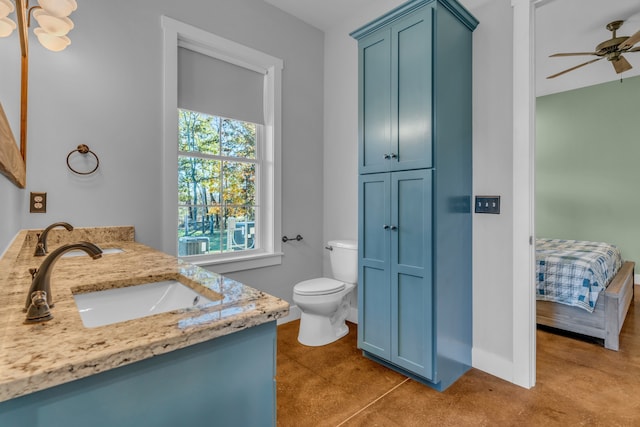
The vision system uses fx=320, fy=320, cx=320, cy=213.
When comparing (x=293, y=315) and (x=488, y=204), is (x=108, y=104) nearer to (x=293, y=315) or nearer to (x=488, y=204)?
(x=293, y=315)

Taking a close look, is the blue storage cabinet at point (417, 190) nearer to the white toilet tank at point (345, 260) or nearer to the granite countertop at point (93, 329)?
the white toilet tank at point (345, 260)

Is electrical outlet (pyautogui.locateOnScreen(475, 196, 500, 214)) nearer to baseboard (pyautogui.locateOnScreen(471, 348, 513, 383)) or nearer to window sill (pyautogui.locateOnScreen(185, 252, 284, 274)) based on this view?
baseboard (pyautogui.locateOnScreen(471, 348, 513, 383))

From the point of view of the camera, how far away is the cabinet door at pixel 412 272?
1.83 m

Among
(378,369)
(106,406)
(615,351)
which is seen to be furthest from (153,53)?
(615,351)

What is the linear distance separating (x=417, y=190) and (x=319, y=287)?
41.6 inches

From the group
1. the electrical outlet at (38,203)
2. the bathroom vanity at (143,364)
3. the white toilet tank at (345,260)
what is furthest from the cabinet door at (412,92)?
the electrical outlet at (38,203)

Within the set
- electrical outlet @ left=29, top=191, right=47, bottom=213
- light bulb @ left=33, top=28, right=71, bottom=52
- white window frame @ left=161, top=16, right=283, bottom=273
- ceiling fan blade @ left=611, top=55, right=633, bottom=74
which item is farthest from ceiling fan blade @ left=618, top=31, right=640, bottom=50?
electrical outlet @ left=29, top=191, right=47, bottom=213

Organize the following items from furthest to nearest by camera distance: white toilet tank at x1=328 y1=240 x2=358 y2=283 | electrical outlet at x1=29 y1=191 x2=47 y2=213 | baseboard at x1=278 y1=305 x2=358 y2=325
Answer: baseboard at x1=278 y1=305 x2=358 y2=325 → white toilet tank at x1=328 y1=240 x2=358 y2=283 → electrical outlet at x1=29 y1=191 x2=47 y2=213

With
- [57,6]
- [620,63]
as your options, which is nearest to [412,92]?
[57,6]

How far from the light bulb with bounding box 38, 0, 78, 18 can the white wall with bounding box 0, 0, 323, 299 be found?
57cm

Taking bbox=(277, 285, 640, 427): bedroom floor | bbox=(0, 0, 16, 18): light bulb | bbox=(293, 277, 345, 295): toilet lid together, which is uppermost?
bbox=(0, 0, 16, 18): light bulb

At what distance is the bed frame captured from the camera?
7.69 feet

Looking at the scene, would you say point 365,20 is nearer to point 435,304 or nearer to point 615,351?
point 435,304

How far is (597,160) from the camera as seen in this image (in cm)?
446
